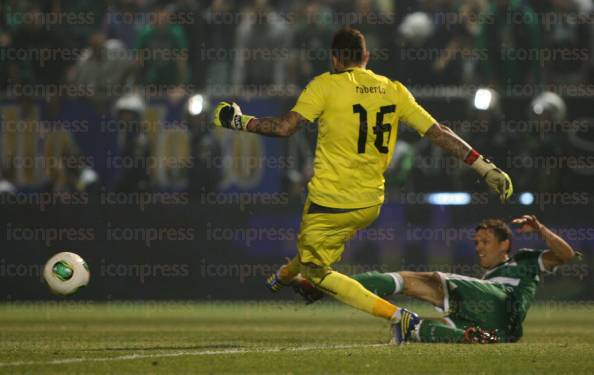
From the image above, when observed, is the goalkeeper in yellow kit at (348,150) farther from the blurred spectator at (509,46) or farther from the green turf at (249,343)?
the blurred spectator at (509,46)

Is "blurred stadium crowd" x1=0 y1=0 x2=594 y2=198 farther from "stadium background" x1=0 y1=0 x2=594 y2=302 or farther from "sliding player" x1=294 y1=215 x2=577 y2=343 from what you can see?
"sliding player" x1=294 y1=215 x2=577 y2=343

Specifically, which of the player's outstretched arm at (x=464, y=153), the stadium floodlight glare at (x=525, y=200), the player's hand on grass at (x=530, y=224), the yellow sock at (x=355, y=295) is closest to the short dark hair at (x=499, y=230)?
the player's hand on grass at (x=530, y=224)

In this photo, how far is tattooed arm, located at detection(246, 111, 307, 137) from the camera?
8680mm

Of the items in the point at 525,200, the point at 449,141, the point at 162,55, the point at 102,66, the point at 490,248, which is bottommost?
the point at 490,248

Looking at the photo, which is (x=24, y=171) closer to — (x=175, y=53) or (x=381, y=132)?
(x=175, y=53)

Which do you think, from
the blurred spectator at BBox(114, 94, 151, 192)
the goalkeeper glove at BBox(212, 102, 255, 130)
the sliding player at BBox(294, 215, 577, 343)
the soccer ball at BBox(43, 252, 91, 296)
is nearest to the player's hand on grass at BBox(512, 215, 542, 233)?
the sliding player at BBox(294, 215, 577, 343)

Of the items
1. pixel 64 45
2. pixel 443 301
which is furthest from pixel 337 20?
pixel 443 301

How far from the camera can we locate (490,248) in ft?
31.6

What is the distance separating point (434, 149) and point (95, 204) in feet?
13.3

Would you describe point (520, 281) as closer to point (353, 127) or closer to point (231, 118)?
point (353, 127)

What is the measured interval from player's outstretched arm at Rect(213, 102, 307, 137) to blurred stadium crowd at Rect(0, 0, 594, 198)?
5125 mm

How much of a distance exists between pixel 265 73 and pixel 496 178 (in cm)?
801

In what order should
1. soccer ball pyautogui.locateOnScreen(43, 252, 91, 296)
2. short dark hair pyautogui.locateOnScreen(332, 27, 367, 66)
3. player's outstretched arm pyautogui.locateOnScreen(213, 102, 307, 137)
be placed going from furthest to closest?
soccer ball pyautogui.locateOnScreen(43, 252, 91, 296) < short dark hair pyautogui.locateOnScreen(332, 27, 367, 66) < player's outstretched arm pyautogui.locateOnScreen(213, 102, 307, 137)

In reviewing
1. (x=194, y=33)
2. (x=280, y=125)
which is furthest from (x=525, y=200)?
(x=280, y=125)
